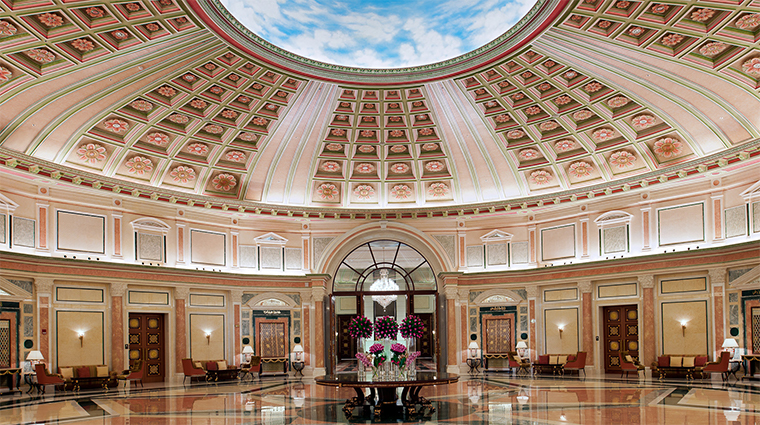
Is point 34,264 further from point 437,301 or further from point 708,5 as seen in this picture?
point 708,5

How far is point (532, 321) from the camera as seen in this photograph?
23.4 m

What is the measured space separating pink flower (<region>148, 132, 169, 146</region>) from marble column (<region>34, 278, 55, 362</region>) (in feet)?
18.6

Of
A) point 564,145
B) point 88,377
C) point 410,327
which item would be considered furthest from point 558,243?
point 88,377

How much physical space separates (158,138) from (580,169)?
50.2 feet

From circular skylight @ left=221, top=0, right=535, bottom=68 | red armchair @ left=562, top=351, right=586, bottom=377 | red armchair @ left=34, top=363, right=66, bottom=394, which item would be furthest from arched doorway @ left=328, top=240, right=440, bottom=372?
red armchair @ left=34, top=363, right=66, bottom=394

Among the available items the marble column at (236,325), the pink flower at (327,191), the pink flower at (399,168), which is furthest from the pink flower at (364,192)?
the marble column at (236,325)

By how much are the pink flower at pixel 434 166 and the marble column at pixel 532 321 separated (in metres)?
5.84

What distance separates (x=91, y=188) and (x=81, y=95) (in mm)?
3451

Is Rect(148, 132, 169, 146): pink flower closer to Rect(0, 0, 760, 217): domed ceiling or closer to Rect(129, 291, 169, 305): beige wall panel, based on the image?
Rect(0, 0, 760, 217): domed ceiling

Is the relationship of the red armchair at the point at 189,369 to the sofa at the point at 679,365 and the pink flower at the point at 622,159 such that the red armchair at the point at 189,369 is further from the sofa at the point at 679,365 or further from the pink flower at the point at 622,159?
the pink flower at the point at 622,159

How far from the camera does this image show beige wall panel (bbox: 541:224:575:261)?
23.1 m

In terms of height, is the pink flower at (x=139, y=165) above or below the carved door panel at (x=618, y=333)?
above

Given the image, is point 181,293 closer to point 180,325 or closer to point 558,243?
point 180,325

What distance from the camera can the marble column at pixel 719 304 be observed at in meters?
18.6
